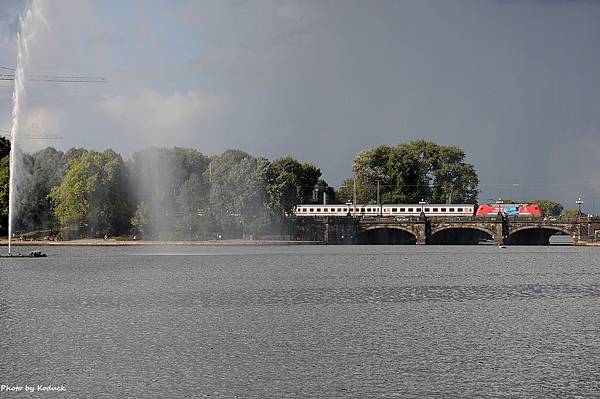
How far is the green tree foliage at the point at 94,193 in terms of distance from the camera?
4552 inches

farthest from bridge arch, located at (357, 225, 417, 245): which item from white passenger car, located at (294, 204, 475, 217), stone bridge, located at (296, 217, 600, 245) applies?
stone bridge, located at (296, 217, 600, 245)

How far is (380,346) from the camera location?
89.7 ft

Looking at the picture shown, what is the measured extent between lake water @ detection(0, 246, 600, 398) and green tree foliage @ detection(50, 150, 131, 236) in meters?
59.2

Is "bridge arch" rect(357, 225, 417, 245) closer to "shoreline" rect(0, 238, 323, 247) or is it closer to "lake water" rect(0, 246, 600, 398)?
"shoreline" rect(0, 238, 323, 247)

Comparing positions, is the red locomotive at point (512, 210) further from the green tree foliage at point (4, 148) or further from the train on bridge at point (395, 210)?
the green tree foliage at point (4, 148)

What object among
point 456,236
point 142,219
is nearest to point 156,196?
point 142,219

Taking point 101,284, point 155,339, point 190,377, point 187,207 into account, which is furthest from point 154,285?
point 187,207

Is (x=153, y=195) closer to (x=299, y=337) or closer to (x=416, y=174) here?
(x=416, y=174)

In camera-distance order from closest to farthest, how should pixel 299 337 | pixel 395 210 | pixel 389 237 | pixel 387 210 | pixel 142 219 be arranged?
1. pixel 299 337
2. pixel 142 219
3. pixel 395 210
4. pixel 387 210
5. pixel 389 237

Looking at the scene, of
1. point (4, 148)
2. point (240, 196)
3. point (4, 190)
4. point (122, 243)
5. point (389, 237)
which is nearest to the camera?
point (122, 243)

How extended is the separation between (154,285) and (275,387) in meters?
31.8

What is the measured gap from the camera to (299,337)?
29203mm

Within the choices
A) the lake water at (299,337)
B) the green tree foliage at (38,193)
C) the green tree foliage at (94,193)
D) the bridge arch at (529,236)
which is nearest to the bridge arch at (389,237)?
the bridge arch at (529,236)

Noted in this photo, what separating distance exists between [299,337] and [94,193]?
91025 mm
